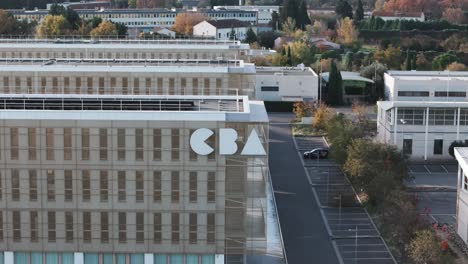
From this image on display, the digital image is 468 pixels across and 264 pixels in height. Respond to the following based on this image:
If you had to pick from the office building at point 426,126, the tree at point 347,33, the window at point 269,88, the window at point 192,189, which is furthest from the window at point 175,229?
the tree at point 347,33

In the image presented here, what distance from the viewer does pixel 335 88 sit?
4116cm

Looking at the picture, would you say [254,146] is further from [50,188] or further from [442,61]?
[442,61]

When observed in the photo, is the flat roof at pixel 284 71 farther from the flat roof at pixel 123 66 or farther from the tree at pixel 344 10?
the tree at pixel 344 10

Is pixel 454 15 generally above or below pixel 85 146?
above

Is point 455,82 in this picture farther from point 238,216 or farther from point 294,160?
point 238,216

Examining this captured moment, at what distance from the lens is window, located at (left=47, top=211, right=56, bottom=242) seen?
52.8ft

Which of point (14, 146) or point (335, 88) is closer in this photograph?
point (14, 146)

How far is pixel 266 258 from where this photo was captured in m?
18.0

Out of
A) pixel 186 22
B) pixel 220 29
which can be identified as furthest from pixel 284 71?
pixel 186 22

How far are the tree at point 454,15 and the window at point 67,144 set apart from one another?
67.0 m

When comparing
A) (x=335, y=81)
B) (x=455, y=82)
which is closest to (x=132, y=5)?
(x=335, y=81)

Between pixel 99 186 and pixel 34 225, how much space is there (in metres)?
1.53

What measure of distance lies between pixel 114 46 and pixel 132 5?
2273 inches

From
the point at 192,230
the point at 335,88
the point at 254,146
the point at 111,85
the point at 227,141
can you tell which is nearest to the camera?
the point at 254,146
